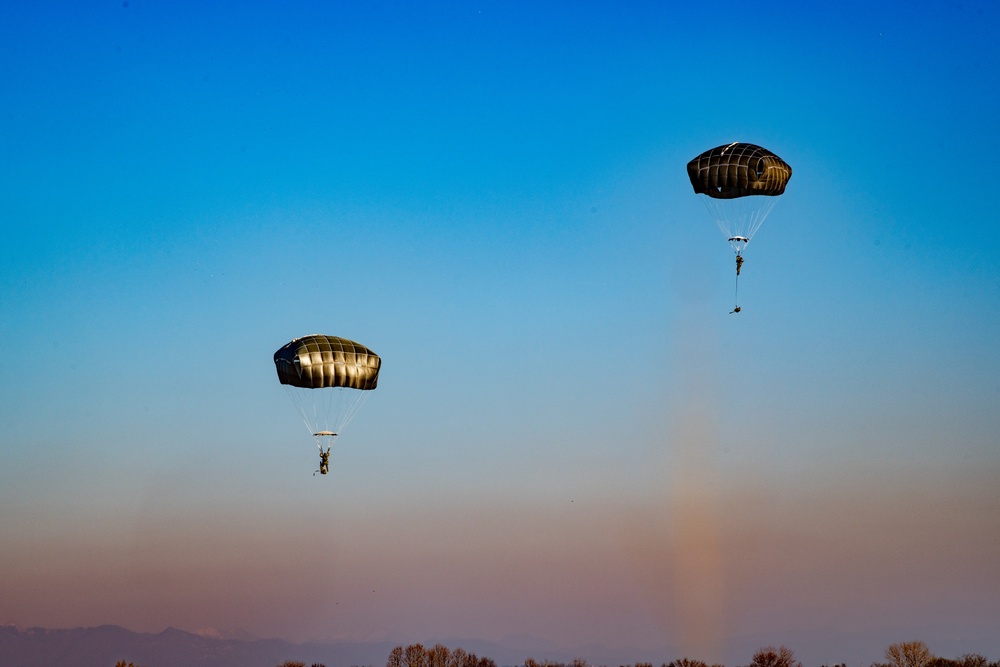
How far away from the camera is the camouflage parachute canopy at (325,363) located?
2680 inches

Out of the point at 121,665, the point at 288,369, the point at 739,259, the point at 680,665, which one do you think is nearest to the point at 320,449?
the point at 288,369

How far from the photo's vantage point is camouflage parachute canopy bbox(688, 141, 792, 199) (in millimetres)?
68188

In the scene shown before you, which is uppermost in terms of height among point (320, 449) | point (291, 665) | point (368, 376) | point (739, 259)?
point (739, 259)

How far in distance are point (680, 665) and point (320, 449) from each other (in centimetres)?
10982

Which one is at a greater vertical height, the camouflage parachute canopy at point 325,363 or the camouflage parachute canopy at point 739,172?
the camouflage parachute canopy at point 739,172

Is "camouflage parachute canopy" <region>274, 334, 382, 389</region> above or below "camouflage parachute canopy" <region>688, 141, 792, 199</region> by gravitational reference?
below

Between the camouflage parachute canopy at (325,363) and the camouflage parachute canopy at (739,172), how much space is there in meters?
21.7

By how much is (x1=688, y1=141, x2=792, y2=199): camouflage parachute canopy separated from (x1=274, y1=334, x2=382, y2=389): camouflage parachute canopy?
71.2 feet

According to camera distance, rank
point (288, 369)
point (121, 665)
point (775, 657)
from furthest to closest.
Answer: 1. point (775, 657)
2. point (121, 665)
3. point (288, 369)

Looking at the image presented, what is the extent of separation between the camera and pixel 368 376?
233 feet

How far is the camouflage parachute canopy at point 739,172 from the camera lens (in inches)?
2685

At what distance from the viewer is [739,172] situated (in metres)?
68.2

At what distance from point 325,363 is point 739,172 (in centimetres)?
2532

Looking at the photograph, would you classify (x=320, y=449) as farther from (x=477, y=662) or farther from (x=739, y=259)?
(x=477, y=662)
